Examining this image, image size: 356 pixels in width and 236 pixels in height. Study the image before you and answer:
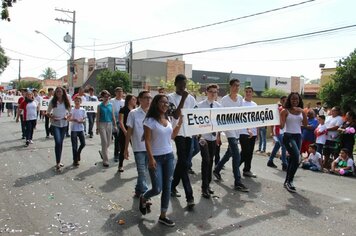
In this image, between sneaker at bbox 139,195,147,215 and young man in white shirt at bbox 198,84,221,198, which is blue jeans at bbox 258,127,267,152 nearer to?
young man in white shirt at bbox 198,84,221,198

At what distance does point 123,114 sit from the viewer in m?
8.19

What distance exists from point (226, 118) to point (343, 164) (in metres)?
4.30

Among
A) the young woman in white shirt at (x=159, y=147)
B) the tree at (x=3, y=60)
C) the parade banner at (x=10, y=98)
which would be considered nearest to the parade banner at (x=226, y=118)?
the young woman in white shirt at (x=159, y=147)

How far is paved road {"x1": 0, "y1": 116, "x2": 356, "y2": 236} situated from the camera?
5.27 meters

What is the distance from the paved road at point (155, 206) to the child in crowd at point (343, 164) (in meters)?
0.41

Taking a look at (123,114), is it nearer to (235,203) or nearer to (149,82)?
(235,203)

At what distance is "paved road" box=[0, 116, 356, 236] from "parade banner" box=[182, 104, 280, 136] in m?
1.20

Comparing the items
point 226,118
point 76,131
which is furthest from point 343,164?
point 76,131

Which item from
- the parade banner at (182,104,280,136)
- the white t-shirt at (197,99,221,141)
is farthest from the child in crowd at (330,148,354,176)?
the white t-shirt at (197,99,221,141)

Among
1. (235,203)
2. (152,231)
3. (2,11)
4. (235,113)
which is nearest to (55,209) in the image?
(152,231)

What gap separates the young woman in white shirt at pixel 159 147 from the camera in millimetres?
5145

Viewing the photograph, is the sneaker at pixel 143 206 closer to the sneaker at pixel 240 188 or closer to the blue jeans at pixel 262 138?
the sneaker at pixel 240 188

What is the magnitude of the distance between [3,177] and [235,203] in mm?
4820

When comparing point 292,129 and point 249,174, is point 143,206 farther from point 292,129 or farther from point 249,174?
point 249,174
